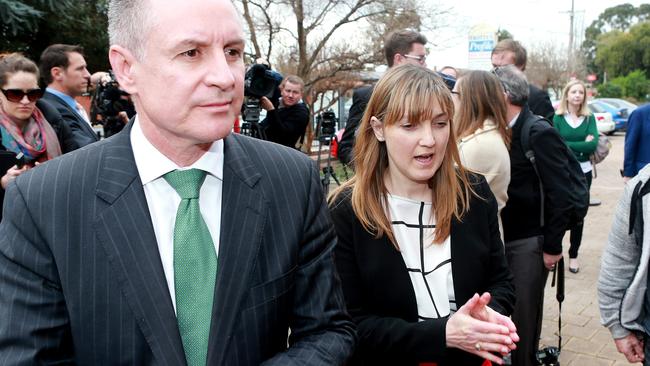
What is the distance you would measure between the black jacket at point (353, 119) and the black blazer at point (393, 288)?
163 centimetres

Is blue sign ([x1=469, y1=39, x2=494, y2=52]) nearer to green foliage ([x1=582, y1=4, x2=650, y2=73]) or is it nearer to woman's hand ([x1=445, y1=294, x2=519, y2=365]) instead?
woman's hand ([x1=445, y1=294, x2=519, y2=365])

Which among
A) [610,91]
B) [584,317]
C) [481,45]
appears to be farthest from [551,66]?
[584,317]

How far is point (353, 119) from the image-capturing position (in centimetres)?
395

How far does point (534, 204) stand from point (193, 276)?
2.56 m

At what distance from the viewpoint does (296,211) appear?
1.53m

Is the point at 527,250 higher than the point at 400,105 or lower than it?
lower

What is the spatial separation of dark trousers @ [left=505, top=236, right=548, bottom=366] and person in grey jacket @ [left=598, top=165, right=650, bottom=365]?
0.73 metres

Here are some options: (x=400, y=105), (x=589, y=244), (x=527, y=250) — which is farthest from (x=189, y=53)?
(x=589, y=244)

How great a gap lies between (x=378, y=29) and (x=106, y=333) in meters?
15.5

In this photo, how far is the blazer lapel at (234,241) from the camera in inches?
53.7

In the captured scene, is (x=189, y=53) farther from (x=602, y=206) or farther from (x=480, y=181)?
(x=602, y=206)

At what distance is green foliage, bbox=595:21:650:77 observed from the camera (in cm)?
5291

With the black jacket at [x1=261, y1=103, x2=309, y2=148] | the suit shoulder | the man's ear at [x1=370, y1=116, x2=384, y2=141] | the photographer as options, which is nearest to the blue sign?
the photographer

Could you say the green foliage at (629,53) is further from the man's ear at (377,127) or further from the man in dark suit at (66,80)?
the man's ear at (377,127)
